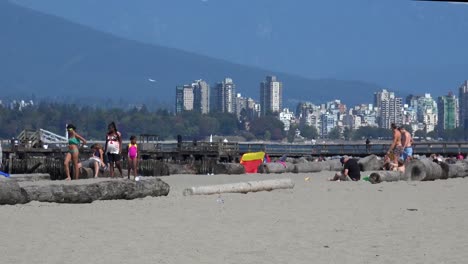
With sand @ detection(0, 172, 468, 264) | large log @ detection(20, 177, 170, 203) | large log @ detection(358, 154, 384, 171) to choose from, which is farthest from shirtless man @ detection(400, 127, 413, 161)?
large log @ detection(20, 177, 170, 203)

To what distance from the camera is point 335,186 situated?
846 inches

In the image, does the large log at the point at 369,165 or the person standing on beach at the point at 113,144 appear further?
the large log at the point at 369,165

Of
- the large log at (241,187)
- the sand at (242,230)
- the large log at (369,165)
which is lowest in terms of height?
the sand at (242,230)

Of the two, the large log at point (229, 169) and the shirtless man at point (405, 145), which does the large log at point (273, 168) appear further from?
the shirtless man at point (405, 145)

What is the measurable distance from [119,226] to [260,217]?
6.63ft

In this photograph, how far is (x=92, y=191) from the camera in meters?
16.4

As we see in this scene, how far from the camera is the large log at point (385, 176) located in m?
22.7

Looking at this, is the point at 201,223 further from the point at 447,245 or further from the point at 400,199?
the point at 400,199

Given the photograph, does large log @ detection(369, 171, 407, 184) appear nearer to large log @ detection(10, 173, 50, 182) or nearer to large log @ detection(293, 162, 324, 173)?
large log @ detection(10, 173, 50, 182)

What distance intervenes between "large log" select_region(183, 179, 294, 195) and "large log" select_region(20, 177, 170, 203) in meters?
0.67

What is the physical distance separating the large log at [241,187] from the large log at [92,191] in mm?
666

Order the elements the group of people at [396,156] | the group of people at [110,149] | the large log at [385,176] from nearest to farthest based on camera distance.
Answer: the group of people at [110,149]
the large log at [385,176]
the group of people at [396,156]

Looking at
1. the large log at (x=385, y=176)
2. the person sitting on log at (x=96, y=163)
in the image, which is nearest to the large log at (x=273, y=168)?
the person sitting on log at (x=96, y=163)

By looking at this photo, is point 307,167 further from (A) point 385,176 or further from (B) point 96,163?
(A) point 385,176
